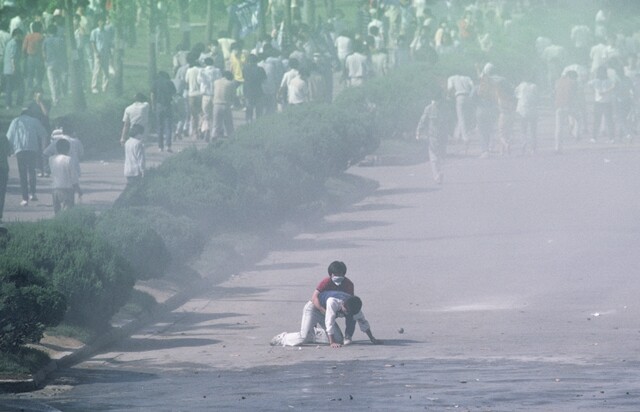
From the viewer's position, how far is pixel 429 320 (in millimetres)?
17703

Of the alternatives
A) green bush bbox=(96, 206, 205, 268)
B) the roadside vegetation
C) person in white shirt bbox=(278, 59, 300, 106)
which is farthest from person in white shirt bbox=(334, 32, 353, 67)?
green bush bbox=(96, 206, 205, 268)

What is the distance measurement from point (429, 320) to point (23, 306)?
16.7ft

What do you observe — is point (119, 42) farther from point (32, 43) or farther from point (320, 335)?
point (320, 335)

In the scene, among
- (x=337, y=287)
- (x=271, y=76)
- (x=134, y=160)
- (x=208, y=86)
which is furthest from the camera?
(x=271, y=76)

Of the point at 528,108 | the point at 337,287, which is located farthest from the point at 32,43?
the point at 337,287

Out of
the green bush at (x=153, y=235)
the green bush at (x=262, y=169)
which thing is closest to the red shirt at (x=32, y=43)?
the green bush at (x=262, y=169)

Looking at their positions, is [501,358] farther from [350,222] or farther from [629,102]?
[629,102]

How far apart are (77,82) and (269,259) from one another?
40.6ft

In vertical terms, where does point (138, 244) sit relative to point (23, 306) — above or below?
below

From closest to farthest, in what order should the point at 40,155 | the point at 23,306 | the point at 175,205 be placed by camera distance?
1. the point at 23,306
2. the point at 175,205
3. the point at 40,155

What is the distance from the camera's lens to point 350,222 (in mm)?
26922

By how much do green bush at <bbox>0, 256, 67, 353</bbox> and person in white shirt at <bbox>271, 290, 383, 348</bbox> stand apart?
8.54 feet

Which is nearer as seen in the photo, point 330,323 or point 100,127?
point 330,323

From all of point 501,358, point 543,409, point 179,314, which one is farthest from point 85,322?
point 543,409
